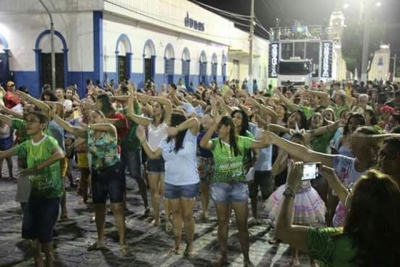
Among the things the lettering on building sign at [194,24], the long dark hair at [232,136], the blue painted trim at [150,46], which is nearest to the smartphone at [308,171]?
the long dark hair at [232,136]

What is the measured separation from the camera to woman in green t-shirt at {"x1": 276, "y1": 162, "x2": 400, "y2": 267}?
226 centimetres

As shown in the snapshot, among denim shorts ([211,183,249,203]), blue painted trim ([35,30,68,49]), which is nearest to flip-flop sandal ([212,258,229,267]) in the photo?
denim shorts ([211,183,249,203])

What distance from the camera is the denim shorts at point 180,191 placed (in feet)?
19.3

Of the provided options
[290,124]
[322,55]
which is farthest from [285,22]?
[290,124]

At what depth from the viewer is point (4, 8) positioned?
2103 centimetres

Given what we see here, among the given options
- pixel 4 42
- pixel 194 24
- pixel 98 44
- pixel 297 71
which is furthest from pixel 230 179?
pixel 194 24

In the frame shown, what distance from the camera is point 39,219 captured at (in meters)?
5.00

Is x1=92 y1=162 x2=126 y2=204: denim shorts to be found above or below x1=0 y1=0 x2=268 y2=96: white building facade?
below

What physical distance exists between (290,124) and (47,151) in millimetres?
3716

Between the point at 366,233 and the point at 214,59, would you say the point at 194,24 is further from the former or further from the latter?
the point at 366,233

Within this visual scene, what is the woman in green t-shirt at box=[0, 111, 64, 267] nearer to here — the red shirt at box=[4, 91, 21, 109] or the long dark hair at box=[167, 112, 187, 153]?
the long dark hair at box=[167, 112, 187, 153]

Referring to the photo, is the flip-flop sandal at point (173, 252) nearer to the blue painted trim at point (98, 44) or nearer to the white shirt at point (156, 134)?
the white shirt at point (156, 134)

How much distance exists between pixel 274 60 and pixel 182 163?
2725cm

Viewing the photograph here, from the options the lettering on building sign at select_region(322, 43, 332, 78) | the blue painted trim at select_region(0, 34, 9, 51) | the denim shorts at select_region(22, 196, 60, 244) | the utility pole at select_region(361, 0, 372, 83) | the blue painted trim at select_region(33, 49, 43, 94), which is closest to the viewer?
the denim shorts at select_region(22, 196, 60, 244)
